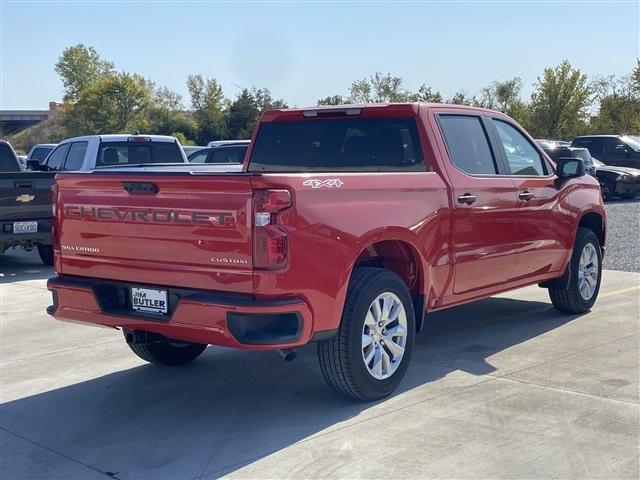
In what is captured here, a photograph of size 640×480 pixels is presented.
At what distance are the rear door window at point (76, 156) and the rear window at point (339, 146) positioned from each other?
6.98 m

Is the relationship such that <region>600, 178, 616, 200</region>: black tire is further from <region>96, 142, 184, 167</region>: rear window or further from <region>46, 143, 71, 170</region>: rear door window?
<region>46, 143, 71, 170</region>: rear door window

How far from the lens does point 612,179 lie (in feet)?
72.6

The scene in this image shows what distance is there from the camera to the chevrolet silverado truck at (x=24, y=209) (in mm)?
11609

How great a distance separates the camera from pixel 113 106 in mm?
59625

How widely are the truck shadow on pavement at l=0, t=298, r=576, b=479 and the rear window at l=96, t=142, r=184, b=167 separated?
650 cm

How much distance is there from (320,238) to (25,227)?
8019 mm

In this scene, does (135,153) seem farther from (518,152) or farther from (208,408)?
(208,408)

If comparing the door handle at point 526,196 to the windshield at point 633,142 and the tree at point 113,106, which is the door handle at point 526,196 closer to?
the windshield at point 633,142

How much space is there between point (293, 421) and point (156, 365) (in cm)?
188

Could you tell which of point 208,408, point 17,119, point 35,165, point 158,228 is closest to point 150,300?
point 158,228

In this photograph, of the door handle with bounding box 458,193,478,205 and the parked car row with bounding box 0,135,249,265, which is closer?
the door handle with bounding box 458,193,478,205

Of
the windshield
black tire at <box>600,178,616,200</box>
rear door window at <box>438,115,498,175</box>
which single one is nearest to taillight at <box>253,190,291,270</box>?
rear door window at <box>438,115,498,175</box>

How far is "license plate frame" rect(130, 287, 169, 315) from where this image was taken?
5109 millimetres

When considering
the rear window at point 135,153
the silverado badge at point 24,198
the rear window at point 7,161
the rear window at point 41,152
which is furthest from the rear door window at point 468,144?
the rear window at point 41,152
